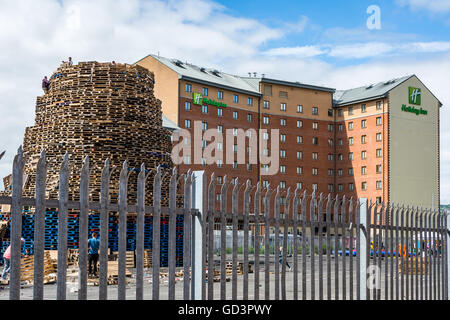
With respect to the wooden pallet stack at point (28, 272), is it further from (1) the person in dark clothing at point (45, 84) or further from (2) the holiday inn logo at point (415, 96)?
(2) the holiday inn logo at point (415, 96)

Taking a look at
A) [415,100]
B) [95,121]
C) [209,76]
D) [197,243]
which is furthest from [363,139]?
[197,243]

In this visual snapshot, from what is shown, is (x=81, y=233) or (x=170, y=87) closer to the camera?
(x=81, y=233)

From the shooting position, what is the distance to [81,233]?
168 inches

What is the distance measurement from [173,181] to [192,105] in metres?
64.8

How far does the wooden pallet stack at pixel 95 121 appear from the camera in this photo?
27.7 m

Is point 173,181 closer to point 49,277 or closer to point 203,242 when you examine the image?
point 203,242

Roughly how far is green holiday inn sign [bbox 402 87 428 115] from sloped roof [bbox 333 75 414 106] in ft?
6.44

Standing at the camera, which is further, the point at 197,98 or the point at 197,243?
the point at 197,98

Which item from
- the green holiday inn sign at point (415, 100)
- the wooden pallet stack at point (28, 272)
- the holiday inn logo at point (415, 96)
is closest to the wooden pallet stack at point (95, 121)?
the wooden pallet stack at point (28, 272)

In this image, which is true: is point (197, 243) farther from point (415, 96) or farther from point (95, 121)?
point (415, 96)

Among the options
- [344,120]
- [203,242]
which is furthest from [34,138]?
[344,120]

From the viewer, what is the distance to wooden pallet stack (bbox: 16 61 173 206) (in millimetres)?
27703

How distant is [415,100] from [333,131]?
11145 millimetres

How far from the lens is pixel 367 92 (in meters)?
82.5
